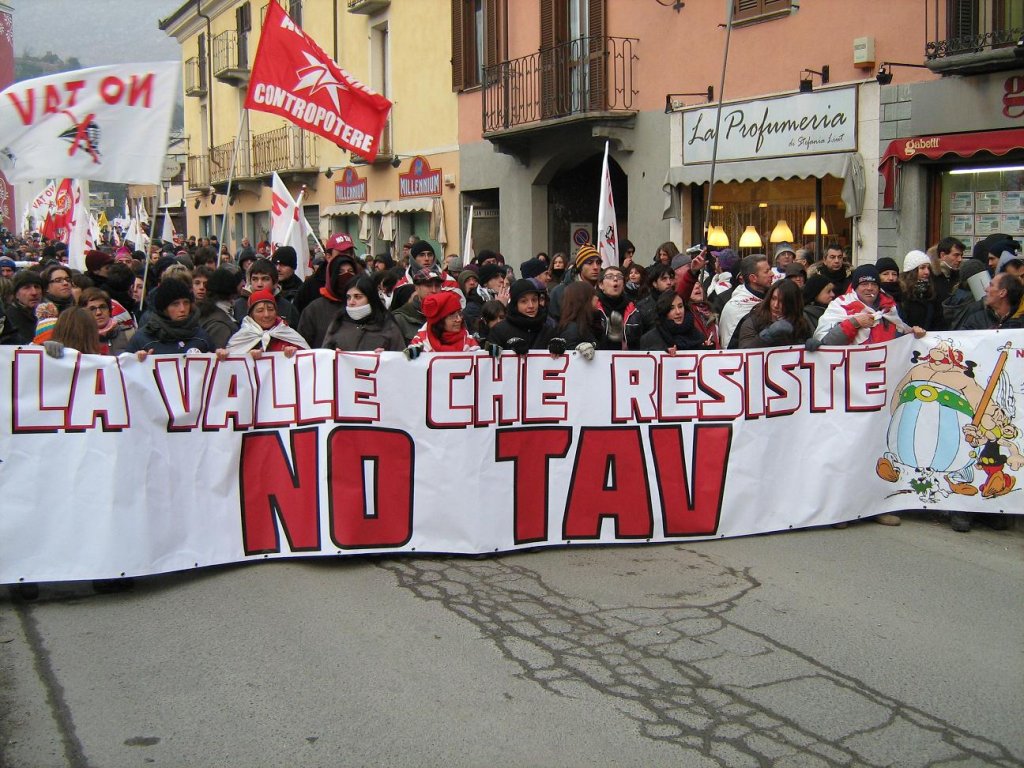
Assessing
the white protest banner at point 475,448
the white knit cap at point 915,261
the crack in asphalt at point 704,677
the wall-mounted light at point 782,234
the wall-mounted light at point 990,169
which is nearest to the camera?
the crack in asphalt at point 704,677

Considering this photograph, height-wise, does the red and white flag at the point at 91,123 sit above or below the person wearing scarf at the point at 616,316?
above

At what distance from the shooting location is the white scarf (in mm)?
6738

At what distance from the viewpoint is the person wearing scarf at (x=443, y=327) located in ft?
22.6

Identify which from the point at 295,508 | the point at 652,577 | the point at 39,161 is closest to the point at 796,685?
the point at 652,577

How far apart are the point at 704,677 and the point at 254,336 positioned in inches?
138

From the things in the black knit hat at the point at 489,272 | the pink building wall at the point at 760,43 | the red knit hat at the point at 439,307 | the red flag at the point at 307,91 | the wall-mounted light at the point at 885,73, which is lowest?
the red knit hat at the point at 439,307

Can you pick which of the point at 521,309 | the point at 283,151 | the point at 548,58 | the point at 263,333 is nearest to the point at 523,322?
the point at 521,309

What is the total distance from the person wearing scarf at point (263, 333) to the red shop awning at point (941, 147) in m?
8.38

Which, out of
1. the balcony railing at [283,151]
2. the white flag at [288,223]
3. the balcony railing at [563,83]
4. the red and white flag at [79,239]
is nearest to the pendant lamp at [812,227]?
the balcony railing at [563,83]

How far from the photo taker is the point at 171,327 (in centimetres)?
668

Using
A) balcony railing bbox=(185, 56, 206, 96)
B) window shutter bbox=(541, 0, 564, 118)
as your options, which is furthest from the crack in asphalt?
balcony railing bbox=(185, 56, 206, 96)

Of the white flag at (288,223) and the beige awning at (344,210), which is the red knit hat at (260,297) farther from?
the beige awning at (344,210)

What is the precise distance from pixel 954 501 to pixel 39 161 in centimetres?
637

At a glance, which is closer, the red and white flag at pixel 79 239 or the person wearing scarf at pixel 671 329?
the person wearing scarf at pixel 671 329
